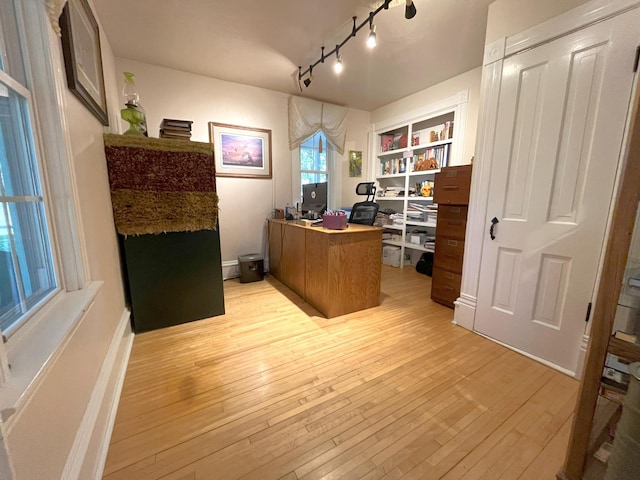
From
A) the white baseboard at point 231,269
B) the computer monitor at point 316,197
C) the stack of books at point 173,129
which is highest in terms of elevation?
the stack of books at point 173,129

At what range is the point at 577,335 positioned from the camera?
5.07 feet

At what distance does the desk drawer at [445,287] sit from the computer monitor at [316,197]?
1.39 meters

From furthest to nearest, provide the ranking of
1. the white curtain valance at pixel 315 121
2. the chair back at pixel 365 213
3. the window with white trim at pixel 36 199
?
the white curtain valance at pixel 315 121 → the chair back at pixel 365 213 → the window with white trim at pixel 36 199

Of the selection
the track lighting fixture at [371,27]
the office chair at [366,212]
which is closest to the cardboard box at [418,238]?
the office chair at [366,212]

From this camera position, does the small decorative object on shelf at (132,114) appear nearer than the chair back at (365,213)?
Yes

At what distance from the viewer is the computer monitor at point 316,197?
109 inches

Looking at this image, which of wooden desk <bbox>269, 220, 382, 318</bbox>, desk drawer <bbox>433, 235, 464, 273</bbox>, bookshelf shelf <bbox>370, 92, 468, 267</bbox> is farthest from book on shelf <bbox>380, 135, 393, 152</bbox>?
wooden desk <bbox>269, 220, 382, 318</bbox>

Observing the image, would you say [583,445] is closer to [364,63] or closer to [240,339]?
[240,339]

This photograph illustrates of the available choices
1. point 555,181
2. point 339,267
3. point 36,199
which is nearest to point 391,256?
point 339,267

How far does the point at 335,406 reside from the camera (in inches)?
51.7

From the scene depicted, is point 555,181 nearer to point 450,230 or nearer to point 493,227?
point 493,227

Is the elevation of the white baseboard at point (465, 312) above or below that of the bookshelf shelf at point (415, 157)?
below

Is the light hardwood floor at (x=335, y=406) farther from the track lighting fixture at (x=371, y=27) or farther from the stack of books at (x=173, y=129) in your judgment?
the track lighting fixture at (x=371, y=27)

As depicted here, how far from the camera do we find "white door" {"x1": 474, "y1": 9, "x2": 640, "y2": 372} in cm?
138
